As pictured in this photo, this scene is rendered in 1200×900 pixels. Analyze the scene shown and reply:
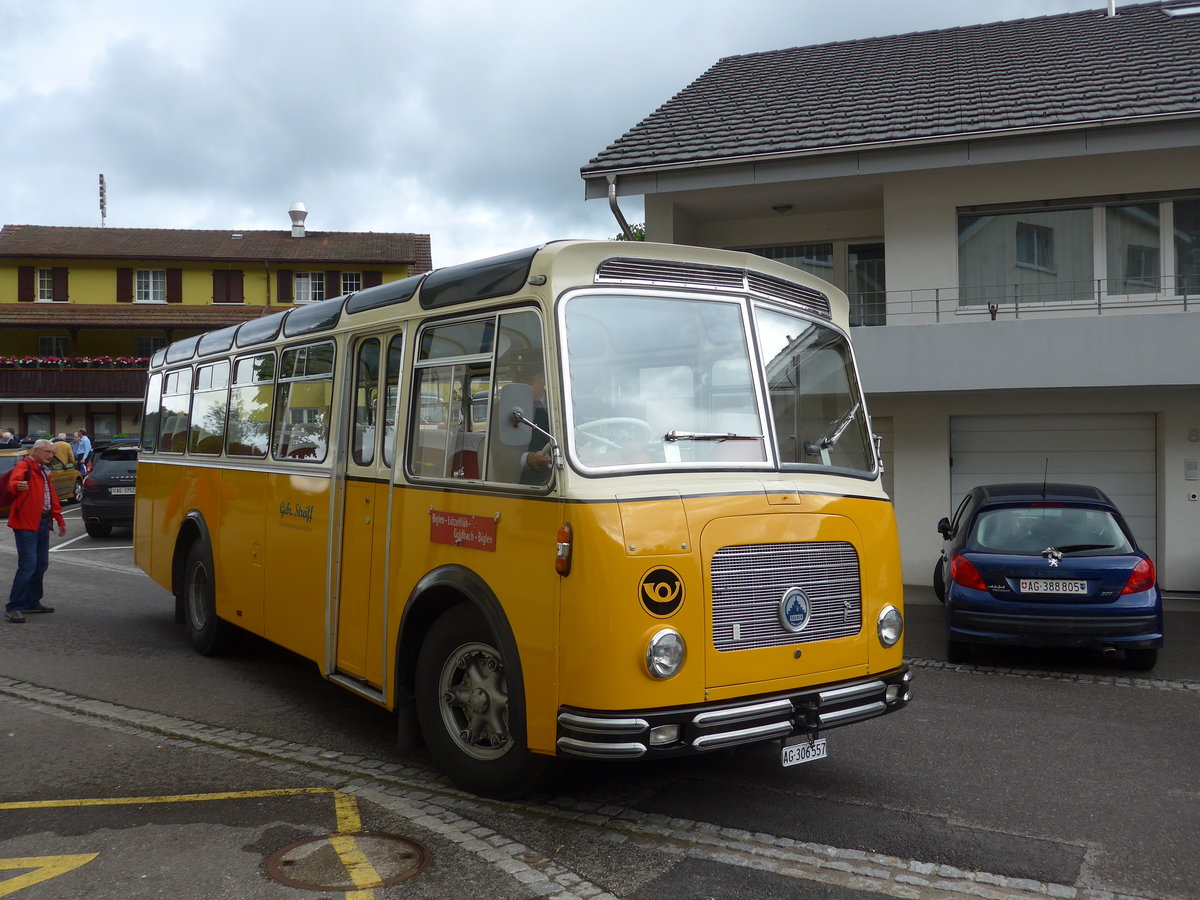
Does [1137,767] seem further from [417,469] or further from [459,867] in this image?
[417,469]

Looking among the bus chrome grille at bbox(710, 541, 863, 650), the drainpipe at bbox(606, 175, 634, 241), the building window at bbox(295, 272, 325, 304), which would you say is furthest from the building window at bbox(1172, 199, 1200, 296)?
the building window at bbox(295, 272, 325, 304)

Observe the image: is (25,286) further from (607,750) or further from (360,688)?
(607,750)

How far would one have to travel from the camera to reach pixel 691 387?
Result: 214 inches

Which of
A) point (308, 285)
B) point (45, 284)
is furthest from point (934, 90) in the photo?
point (45, 284)

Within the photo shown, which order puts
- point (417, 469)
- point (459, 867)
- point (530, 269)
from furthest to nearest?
point (417, 469) < point (530, 269) < point (459, 867)

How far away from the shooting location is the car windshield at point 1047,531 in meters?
9.40

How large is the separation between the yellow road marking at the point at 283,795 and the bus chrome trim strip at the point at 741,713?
1546 mm

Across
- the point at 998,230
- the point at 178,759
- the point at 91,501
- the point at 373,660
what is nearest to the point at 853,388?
the point at 373,660

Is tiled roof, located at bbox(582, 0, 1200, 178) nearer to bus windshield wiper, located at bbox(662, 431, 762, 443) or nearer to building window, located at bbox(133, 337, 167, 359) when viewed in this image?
bus windshield wiper, located at bbox(662, 431, 762, 443)

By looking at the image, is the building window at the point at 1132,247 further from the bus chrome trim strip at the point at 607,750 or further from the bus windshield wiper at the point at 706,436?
the bus chrome trim strip at the point at 607,750

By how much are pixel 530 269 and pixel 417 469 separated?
145 centimetres

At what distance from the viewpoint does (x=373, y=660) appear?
6414 millimetres

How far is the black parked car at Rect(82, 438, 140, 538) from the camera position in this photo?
20.0 metres

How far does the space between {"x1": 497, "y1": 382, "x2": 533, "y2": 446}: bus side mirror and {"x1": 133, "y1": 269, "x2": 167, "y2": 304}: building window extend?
160 feet
